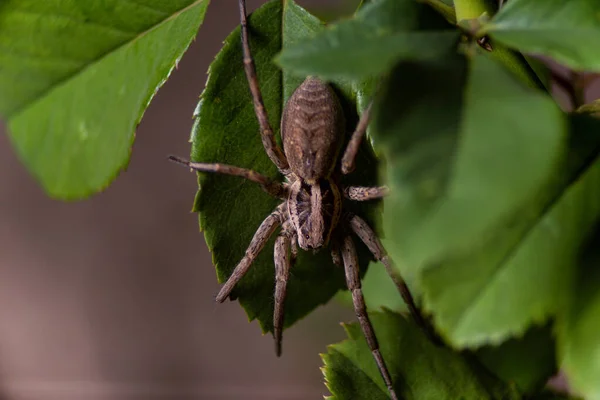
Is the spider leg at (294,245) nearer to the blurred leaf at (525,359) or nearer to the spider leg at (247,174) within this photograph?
the spider leg at (247,174)

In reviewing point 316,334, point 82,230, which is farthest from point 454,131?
point 82,230

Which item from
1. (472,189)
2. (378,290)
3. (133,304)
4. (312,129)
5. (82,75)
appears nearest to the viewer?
(472,189)

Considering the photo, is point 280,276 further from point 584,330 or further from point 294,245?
point 584,330

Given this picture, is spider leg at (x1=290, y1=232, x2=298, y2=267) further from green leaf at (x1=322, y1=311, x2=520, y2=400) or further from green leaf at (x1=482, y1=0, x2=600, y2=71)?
green leaf at (x1=482, y1=0, x2=600, y2=71)

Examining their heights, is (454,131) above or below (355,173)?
above

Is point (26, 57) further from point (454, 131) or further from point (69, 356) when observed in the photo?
point (69, 356)

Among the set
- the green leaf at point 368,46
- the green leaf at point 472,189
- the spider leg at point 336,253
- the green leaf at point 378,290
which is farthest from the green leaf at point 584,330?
the green leaf at point 378,290

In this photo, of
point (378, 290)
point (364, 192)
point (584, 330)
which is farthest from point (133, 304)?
point (584, 330)
